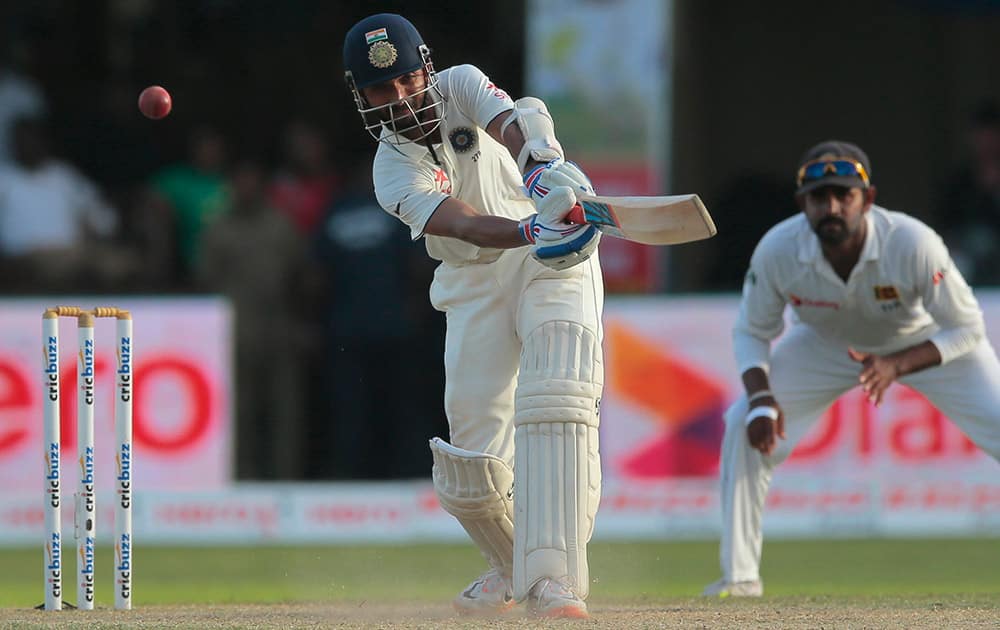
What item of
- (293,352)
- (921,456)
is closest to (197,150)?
(293,352)

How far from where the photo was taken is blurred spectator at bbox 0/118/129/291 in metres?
9.99

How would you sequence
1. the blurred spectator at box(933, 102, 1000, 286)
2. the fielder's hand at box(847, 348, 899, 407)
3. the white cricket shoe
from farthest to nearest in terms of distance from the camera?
the blurred spectator at box(933, 102, 1000, 286) < the white cricket shoe < the fielder's hand at box(847, 348, 899, 407)

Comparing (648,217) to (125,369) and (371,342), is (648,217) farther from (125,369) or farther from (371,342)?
(371,342)

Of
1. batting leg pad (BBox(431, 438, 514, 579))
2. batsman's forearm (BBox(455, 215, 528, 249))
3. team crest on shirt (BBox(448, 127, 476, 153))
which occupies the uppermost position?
team crest on shirt (BBox(448, 127, 476, 153))

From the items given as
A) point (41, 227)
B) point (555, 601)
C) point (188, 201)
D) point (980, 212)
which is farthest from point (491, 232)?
point (980, 212)

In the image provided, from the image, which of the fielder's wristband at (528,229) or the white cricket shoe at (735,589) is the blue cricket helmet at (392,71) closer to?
the fielder's wristband at (528,229)

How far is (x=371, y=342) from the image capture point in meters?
9.58

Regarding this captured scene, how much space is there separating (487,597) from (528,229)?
4.05 ft

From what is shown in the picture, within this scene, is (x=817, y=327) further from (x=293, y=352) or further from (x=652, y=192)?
(x=293, y=352)

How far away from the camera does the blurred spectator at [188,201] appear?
10.2 meters

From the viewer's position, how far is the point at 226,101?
12.1 m

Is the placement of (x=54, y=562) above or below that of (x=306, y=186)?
below

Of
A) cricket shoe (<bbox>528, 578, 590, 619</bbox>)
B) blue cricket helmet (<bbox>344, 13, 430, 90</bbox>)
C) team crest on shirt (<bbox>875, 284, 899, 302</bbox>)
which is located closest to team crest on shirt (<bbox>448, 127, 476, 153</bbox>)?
blue cricket helmet (<bbox>344, 13, 430, 90</bbox>)

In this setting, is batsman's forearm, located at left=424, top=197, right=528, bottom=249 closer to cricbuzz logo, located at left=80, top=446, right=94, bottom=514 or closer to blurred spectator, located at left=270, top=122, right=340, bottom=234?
cricbuzz logo, located at left=80, top=446, right=94, bottom=514
